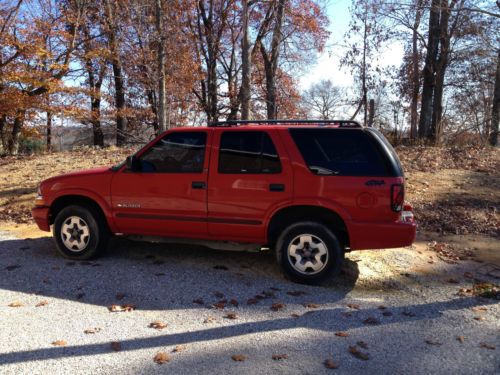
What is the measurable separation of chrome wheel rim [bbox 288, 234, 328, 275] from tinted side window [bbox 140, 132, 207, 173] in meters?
1.52

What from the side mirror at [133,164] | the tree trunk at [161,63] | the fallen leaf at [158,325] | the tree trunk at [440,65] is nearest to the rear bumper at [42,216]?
the side mirror at [133,164]

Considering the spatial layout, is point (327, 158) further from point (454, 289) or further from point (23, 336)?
point (23, 336)

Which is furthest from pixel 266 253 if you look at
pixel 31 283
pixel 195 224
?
pixel 31 283

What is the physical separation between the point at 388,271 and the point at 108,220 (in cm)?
390

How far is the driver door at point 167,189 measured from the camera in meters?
5.54

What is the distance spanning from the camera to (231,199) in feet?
17.6

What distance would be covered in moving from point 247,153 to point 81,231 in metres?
2.56

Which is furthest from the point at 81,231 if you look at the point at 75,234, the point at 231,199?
the point at 231,199

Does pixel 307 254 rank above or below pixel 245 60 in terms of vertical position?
below

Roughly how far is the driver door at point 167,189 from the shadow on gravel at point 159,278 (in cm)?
54

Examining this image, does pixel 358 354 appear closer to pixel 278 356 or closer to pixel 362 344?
pixel 362 344

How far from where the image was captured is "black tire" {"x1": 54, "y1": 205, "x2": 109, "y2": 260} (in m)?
5.93

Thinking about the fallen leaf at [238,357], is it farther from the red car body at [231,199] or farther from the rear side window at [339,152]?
the rear side window at [339,152]

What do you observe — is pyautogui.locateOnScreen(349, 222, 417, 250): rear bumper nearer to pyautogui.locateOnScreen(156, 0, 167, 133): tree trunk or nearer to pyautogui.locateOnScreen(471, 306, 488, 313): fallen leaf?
pyautogui.locateOnScreen(471, 306, 488, 313): fallen leaf
